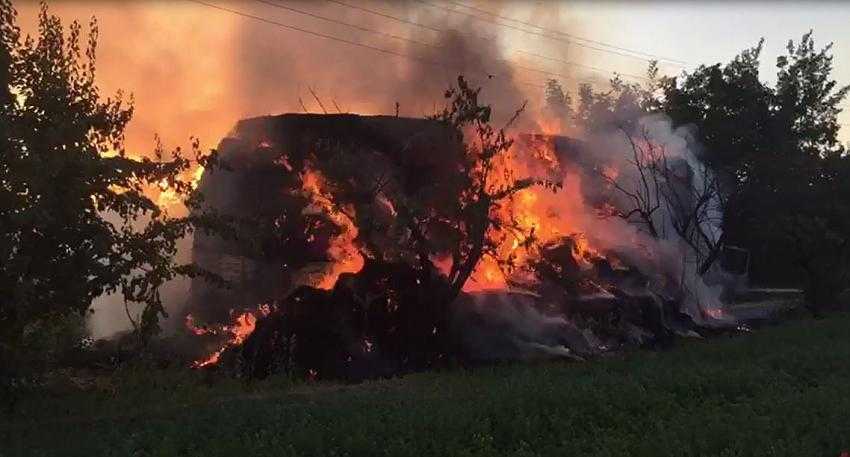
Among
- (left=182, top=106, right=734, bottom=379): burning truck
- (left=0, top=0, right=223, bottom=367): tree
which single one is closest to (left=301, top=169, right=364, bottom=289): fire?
(left=182, top=106, right=734, bottom=379): burning truck

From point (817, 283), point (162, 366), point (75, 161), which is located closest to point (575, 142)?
point (817, 283)

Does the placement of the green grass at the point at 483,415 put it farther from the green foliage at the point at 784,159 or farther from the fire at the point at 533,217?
the green foliage at the point at 784,159

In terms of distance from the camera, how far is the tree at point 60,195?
865 centimetres

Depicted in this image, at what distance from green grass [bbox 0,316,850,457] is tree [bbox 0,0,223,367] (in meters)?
1.69

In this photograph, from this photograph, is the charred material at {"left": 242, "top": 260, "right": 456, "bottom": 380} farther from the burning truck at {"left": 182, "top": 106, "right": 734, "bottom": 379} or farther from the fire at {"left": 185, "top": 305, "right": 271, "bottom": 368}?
the fire at {"left": 185, "top": 305, "right": 271, "bottom": 368}

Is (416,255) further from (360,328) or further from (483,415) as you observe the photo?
(483,415)

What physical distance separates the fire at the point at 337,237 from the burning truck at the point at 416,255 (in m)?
0.05

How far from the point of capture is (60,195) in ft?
29.2

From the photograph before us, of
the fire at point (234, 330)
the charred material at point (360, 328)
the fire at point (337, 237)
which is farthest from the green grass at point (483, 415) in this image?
the fire at point (337, 237)

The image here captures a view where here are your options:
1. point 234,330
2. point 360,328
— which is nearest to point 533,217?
point 360,328

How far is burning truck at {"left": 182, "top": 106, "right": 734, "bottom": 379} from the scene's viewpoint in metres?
15.5

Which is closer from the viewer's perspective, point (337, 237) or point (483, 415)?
point (483, 415)

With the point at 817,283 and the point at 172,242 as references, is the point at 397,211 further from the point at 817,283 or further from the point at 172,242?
the point at 817,283

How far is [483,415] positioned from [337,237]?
944cm
